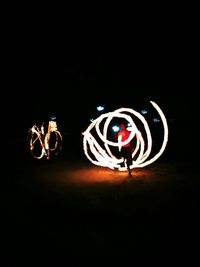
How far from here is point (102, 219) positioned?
21.4 feet

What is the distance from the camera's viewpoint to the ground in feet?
16.1

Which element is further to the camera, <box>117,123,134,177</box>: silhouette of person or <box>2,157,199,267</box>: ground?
<box>117,123,134,177</box>: silhouette of person

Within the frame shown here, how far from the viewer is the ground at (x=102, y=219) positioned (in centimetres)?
492

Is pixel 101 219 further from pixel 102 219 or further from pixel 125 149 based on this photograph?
pixel 125 149

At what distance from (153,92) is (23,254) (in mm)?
27669

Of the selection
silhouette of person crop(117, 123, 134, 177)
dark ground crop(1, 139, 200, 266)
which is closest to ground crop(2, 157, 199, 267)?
dark ground crop(1, 139, 200, 266)

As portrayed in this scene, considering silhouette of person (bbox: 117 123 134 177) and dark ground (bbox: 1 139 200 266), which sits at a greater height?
silhouette of person (bbox: 117 123 134 177)

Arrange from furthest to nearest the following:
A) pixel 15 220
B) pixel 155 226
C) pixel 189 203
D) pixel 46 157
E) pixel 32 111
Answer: pixel 32 111 → pixel 46 157 → pixel 189 203 → pixel 15 220 → pixel 155 226

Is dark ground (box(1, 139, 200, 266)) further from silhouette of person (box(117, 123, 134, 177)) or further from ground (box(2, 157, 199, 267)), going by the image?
silhouette of person (box(117, 123, 134, 177))

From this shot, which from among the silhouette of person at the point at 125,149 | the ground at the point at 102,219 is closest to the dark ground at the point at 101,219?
the ground at the point at 102,219

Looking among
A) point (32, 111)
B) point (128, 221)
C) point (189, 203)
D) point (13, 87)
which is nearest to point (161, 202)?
point (189, 203)

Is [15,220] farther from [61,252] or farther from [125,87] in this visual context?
[125,87]

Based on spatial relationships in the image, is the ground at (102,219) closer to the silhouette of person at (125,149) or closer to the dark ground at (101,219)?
the dark ground at (101,219)

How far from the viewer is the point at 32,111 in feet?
89.8
